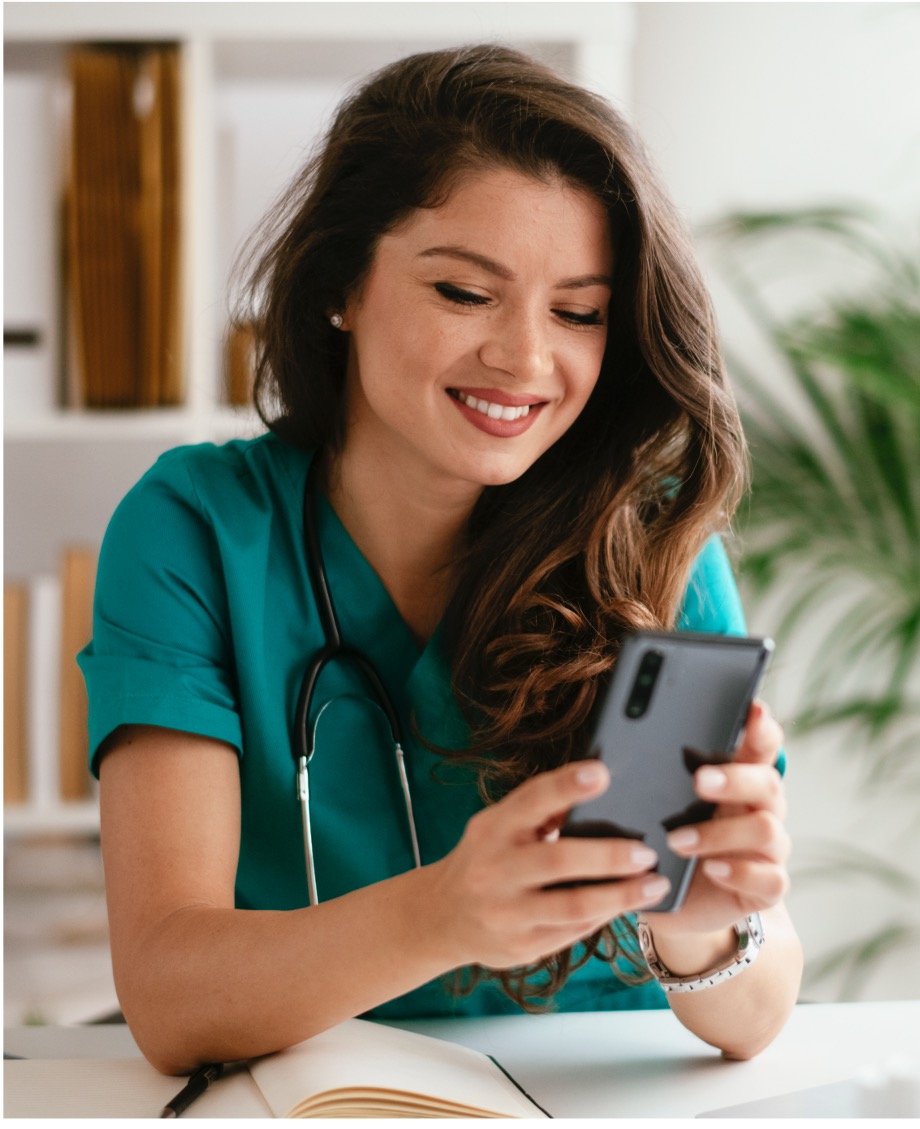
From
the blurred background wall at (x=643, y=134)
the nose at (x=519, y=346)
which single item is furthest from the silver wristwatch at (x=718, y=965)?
the blurred background wall at (x=643, y=134)

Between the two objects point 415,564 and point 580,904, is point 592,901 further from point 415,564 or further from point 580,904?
point 415,564

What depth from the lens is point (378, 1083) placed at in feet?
2.49

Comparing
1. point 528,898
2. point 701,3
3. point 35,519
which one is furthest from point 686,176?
point 528,898

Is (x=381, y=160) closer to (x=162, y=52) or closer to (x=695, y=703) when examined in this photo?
(x=695, y=703)

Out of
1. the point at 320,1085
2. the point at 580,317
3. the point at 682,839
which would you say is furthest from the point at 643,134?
the point at 320,1085

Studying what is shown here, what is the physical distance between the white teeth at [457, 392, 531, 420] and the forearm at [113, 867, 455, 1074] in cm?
41

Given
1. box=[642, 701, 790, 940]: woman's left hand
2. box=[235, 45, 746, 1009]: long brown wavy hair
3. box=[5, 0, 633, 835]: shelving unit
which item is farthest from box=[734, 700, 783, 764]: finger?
box=[5, 0, 633, 835]: shelving unit

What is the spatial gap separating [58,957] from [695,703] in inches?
60.0

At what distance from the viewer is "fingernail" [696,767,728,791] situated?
2.31 ft

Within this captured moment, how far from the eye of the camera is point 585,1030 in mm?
970

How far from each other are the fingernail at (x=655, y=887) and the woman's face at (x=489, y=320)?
0.44m

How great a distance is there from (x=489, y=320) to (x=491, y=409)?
0.08 m

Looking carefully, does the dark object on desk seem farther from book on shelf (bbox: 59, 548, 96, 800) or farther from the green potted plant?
the green potted plant

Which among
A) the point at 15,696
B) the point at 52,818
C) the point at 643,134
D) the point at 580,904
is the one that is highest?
the point at 643,134
